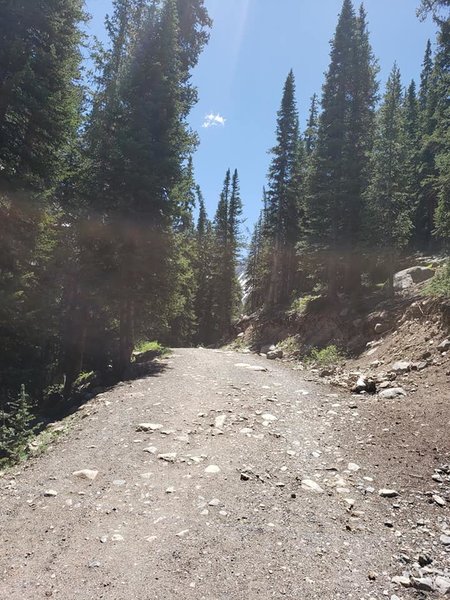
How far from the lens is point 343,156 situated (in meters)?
20.0

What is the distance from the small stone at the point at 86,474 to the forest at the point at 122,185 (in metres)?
2.36

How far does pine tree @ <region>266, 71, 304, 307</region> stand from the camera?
3053cm

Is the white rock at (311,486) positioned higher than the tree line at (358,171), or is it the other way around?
the tree line at (358,171)

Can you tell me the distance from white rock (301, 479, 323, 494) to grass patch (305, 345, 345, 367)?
9.15 m

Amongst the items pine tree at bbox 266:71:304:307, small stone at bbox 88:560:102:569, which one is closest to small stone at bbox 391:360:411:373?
small stone at bbox 88:560:102:569

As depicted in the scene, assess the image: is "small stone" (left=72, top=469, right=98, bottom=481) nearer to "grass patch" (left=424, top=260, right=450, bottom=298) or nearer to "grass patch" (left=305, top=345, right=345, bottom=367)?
"grass patch" (left=424, top=260, right=450, bottom=298)

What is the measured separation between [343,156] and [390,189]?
3.73m

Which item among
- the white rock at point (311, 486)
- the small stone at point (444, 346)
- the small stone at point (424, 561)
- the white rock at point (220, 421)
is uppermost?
the small stone at point (444, 346)

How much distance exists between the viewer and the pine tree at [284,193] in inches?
1202

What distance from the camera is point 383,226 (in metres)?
17.6

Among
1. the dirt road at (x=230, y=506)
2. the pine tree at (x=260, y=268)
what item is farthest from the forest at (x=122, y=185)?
the pine tree at (x=260, y=268)

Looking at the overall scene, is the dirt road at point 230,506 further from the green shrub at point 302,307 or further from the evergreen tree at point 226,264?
the evergreen tree at point 226,264

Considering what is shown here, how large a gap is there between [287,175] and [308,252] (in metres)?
12.2

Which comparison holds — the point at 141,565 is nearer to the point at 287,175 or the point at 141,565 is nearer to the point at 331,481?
the point at 331,481
